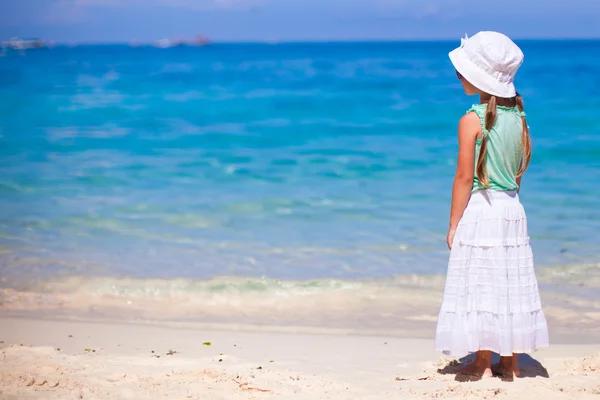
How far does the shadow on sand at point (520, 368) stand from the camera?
388 centimetres

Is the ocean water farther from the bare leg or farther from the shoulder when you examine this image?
the shoulder

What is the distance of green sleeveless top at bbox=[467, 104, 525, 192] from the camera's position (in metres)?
3.51

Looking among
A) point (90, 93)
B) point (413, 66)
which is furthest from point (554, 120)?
point (413, 66)

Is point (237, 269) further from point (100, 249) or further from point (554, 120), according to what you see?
point (554, 120)

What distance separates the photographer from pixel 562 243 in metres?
7.09

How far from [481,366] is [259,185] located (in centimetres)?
674

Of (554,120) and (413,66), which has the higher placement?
(413,66)

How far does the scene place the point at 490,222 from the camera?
353 centimetres

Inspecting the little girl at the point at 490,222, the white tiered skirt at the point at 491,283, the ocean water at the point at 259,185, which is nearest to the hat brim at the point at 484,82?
the little girl at the point at 490,222

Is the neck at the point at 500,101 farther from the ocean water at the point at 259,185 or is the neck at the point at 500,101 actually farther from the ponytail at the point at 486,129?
the ocean water at the point at 259,185

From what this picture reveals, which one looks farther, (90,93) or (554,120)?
(90,93)

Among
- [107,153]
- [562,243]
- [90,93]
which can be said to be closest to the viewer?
[562,243]

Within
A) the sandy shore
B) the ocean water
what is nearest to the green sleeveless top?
the sandy shore

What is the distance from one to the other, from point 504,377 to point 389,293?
1.98 m
